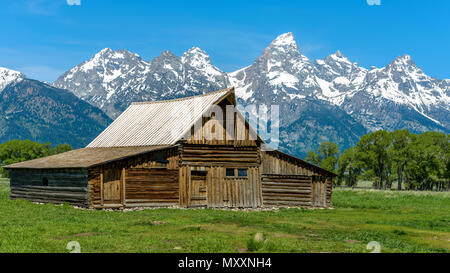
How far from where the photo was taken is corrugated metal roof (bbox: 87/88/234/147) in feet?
123

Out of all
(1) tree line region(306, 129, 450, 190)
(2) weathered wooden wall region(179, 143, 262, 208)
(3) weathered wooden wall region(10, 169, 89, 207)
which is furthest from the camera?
(1) tree line region(306, 129, 450, 190)

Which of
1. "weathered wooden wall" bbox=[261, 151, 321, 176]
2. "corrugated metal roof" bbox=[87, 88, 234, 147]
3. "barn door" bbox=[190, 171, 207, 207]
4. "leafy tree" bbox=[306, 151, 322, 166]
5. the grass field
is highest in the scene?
"corrugated metal roof" bbox=[87, 88, 234, 147]

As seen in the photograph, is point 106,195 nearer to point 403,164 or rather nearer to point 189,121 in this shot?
point 189,121

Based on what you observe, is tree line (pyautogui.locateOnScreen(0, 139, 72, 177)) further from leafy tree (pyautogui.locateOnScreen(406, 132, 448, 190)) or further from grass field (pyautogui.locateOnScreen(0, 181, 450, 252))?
grass field (pyautogui.locateOnScreen(0, 181, 450, 252))

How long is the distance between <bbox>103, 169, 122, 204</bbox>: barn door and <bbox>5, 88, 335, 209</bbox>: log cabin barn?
0.22 ft

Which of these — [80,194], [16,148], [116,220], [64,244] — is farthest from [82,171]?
[16,148]

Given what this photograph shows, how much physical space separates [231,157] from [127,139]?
9.36 metres

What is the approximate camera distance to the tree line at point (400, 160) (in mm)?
97812

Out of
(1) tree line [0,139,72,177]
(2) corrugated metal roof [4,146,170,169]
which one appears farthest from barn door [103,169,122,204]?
(1) tree line [0,139,72,177]

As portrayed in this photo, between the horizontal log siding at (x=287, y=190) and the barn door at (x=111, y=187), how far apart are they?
11556 millimetres

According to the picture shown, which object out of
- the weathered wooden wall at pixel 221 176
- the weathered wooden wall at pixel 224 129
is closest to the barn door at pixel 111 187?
the weathered wooden wall at pixel 221 176

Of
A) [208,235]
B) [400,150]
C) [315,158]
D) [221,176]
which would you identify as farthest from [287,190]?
[315,158]

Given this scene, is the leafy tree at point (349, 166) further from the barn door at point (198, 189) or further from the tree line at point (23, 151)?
the barn door at point (198, 189)
